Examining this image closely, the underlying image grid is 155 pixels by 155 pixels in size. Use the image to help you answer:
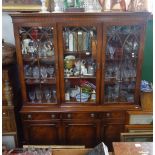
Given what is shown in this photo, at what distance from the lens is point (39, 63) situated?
2361 millimetres

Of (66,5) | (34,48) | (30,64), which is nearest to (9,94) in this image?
(30,64)

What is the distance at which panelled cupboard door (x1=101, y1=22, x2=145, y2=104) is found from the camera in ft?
7.14

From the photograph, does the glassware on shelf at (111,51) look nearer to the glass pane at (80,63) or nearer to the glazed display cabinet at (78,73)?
the glazed display cabinet at (78,73)

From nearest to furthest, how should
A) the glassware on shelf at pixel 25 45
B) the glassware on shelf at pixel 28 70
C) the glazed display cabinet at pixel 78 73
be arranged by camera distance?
the glazed display cabinet at pixel 78 73, the glassware on shelf at pixel 25 45, the glassware on shelf at pixel 28 70

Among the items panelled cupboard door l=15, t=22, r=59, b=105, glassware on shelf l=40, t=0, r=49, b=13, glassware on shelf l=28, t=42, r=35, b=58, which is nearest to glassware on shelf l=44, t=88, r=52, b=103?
panelled cupboard door l=15, t=22, r=59, b=105

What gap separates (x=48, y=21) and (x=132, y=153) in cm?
138

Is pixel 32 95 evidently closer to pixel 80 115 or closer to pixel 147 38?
pixel 80 115

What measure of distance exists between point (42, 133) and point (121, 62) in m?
1.18

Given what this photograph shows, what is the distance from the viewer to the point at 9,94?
2.37m

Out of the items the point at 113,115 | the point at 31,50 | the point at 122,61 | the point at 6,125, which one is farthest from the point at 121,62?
the point at 6,125

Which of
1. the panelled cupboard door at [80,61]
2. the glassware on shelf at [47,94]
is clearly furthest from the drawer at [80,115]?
Answer: the glassware on shelf at [47,94]

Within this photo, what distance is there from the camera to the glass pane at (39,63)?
222 centimetres

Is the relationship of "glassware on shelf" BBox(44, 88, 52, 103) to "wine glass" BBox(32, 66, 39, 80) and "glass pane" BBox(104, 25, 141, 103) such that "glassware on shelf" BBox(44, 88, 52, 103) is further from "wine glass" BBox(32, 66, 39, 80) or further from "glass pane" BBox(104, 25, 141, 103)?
"glass pane" BBox(104, 25, 141, 103)

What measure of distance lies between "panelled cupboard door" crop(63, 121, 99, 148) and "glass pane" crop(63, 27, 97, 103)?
26 centimetres
